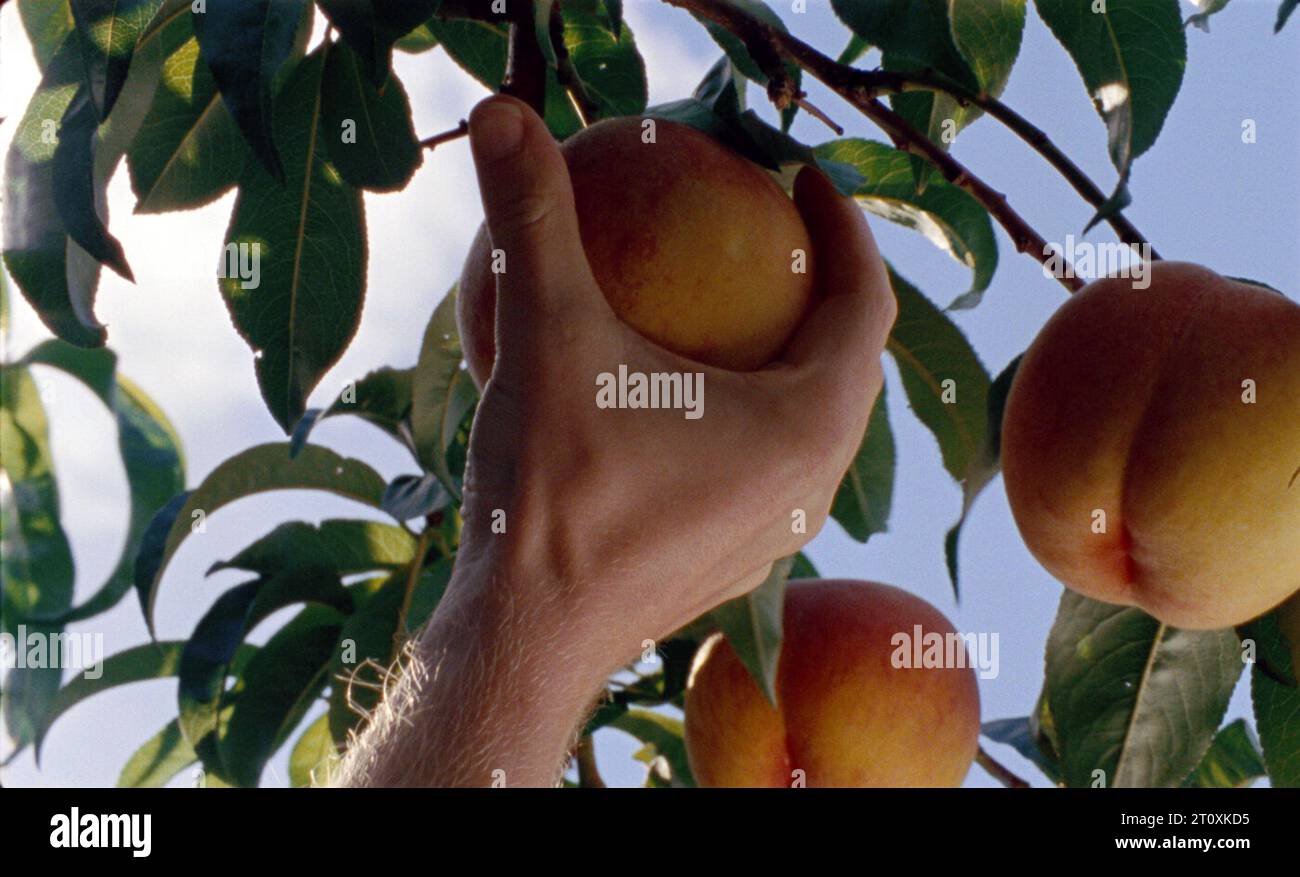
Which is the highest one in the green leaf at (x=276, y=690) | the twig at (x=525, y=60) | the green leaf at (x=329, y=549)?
the twig at (x=525, y=60)

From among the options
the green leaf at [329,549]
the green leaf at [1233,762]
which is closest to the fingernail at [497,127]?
the green leaf at [329,549]

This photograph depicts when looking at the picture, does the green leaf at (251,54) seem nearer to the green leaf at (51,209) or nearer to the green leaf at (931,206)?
the green leaf at (51,209)

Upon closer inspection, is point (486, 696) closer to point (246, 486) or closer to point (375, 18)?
point (375, 18)

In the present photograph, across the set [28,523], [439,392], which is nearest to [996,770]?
[439,392]

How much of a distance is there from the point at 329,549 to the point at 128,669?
0.32 metres

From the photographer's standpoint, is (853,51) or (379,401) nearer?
(853,51)

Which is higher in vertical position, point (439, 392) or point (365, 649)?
point (439, 392)

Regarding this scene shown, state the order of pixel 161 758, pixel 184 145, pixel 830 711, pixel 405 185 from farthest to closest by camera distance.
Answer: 1. pixel 161 758
2. pixel 830 711
3. pixel 184 145
4. pixel 405 185

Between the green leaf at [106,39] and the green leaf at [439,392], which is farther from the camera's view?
the green leaf at [439,392]

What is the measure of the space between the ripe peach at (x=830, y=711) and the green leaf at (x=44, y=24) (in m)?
0.83

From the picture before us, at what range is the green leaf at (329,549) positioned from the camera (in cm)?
153

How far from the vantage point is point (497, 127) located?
73 cm

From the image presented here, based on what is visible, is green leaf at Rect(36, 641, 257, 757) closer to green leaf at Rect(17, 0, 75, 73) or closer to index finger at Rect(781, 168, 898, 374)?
green leaf at Rect(17, 0, 75, 73)

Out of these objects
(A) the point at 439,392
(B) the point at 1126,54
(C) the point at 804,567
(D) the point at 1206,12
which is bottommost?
(C) the point at 804,567
